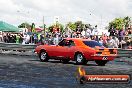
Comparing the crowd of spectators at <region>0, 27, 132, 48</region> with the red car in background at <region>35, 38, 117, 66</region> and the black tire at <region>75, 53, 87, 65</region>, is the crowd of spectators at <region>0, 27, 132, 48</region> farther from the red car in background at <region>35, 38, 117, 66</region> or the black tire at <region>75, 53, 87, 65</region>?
the black tire at <region>75, 53, 87, 65</region>

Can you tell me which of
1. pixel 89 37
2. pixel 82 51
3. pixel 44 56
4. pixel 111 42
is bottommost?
pixel 44 56

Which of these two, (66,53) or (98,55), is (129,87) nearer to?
(98,55)

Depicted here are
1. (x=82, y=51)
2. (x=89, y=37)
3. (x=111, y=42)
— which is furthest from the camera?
(x=89, y=37)

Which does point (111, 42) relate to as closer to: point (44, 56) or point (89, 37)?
point (89, 37)

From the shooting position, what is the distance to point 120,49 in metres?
25.7

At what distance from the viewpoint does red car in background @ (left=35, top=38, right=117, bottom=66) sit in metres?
20.2

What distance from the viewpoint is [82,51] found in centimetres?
2056

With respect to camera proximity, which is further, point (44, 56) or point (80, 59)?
point (44, 56)

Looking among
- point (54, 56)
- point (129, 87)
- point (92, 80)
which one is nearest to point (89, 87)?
point (129, 87)

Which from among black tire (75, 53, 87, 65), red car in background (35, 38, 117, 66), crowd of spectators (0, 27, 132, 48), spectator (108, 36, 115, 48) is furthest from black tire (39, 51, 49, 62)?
spectator (108, 36, 115, 48)

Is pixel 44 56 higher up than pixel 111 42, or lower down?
lower down

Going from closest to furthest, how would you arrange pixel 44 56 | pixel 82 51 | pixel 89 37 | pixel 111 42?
pixel 82 51 < pixel 44 56 < pixel 111 42 < pixel 89 37

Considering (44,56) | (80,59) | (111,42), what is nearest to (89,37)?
(111,42)

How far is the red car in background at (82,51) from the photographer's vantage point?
20.2 metres
